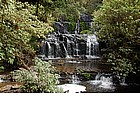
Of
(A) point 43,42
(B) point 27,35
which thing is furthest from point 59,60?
(B) point 27,35

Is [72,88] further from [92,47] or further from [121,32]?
[121,32]

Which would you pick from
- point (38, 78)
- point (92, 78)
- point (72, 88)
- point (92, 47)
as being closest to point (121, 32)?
point (92, 47)

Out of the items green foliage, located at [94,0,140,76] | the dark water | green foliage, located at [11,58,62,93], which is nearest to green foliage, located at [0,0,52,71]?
green foliage, located at [11,58,62,93]

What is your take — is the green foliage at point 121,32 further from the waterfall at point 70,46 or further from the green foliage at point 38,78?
the green foliage at point 38,78

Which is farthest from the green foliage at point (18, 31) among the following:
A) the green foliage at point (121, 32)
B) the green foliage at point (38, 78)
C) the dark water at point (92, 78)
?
the green foliage at point (121, 32)

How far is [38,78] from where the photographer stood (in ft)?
8.38

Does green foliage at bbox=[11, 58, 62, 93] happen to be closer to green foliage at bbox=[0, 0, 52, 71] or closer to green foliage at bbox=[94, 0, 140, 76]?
green foliage at bbox=[0, 0, 52, 71]

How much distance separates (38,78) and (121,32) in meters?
0.85
